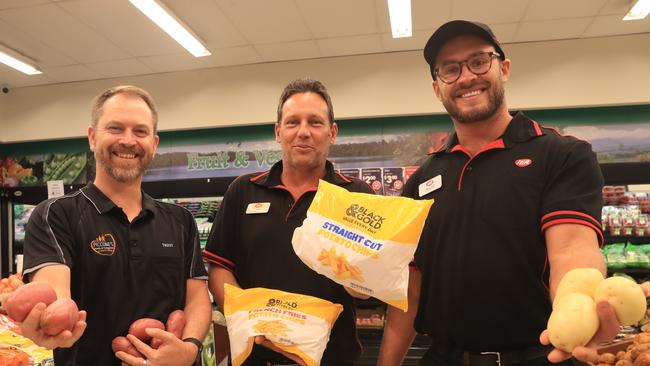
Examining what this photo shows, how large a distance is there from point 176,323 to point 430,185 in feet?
3.86

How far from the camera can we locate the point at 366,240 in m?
1.33

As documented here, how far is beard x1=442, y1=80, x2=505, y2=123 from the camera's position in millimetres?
1613

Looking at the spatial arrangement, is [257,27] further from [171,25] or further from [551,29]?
[551,29]

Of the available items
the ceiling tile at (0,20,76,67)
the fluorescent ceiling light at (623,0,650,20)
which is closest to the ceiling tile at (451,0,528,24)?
the fluorescent ceiling light at (623,0,650,20)

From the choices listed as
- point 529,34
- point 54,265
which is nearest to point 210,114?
point 529,34

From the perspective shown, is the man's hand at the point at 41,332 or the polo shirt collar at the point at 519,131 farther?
the polo shirt collar at the point at 519,131

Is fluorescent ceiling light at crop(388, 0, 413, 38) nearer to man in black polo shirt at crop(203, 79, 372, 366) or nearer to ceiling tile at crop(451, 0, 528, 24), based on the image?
ceiling tile at crop(451, 0, 528, 24)

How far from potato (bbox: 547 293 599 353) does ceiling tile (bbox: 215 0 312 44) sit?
4.16m

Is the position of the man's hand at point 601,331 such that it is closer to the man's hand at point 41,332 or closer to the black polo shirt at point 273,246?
the black polo shirt at point 273,246

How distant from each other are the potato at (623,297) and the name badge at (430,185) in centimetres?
80

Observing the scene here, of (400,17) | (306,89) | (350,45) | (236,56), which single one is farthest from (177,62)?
(306,89)

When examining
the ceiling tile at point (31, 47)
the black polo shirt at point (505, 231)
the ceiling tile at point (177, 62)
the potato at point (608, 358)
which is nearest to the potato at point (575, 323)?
the black polo shirt at point (505, 231)

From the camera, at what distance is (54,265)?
1464 millimetres

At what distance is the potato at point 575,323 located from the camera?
0.93 m
